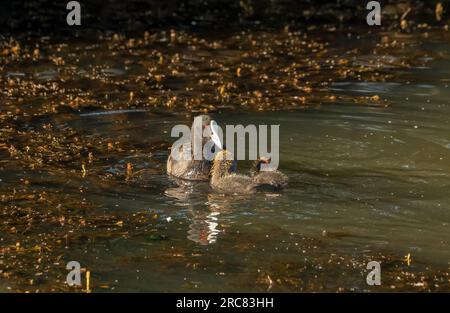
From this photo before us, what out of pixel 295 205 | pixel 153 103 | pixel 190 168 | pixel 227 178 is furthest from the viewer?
pixel 153 103

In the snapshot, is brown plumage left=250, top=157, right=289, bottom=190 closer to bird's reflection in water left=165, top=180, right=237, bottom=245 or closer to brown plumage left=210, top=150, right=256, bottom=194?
brown plumage left=210, top=150, right=256, bottom=194

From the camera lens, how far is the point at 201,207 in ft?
29.7

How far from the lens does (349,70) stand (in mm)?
14477

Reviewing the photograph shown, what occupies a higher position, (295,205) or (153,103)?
(153,103)

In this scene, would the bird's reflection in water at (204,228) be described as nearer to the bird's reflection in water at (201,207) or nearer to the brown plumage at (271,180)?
the bird's reflection in water at (201,207)

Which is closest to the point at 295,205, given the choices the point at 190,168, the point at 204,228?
the point at 204,228

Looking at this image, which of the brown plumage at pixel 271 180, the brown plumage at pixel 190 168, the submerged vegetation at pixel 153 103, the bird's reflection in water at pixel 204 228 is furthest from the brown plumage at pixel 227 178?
the submerged vegetation at pixel 153 103

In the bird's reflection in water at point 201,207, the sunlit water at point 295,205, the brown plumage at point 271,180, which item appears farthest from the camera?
the brown plumage at point 271,180

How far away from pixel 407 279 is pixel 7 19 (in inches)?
502

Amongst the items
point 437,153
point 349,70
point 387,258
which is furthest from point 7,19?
point 387,258

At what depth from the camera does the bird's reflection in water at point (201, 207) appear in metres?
8.26

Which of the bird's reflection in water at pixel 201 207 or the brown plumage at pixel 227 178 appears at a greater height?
the brown plumage at pixel 227 178

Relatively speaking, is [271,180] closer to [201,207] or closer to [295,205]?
[295,205]
